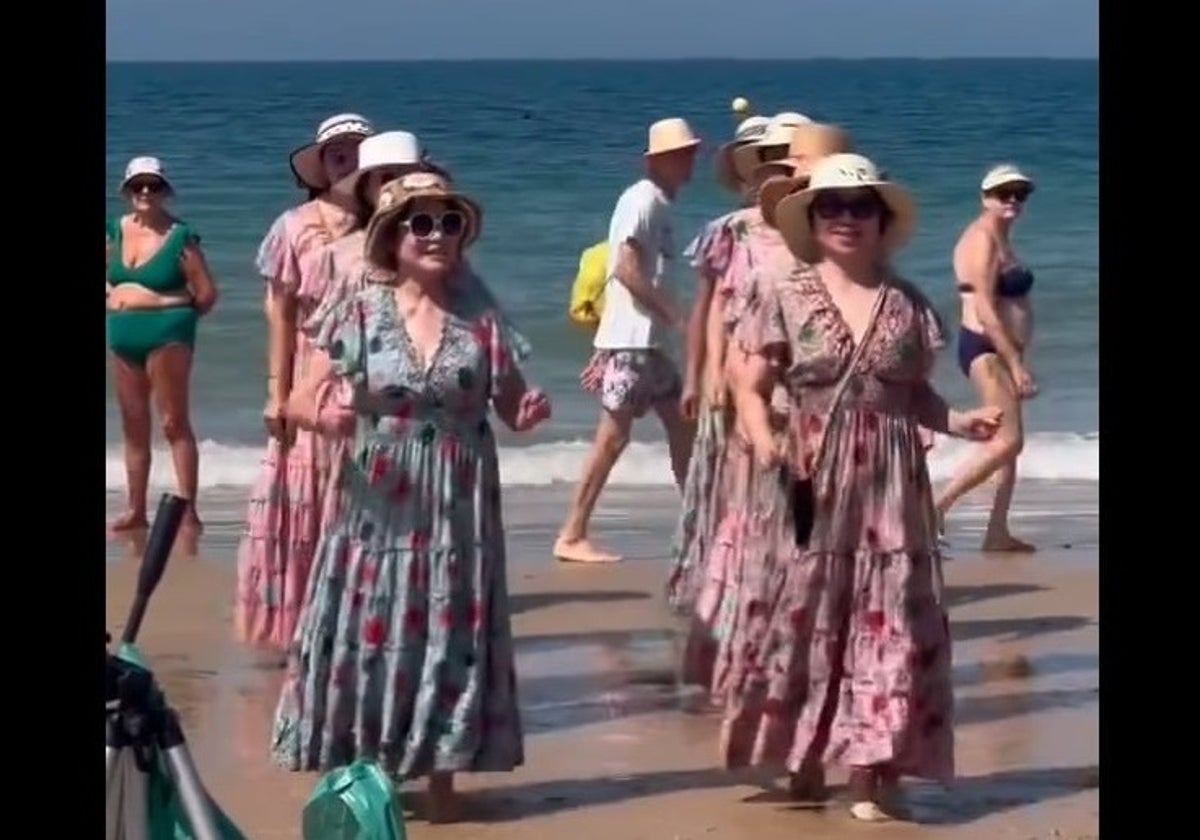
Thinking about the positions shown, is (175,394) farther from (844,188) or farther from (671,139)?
(844,188)

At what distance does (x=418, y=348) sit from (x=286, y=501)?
2263 mm

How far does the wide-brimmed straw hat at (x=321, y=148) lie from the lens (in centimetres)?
971

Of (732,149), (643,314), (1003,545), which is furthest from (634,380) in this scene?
(1003,545)

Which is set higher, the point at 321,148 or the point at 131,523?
the point at 321,148

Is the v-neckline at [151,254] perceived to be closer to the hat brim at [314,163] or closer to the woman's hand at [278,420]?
the hat brim at [314,163]

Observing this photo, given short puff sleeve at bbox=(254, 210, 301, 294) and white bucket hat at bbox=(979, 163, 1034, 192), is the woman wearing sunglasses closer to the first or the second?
white bucket hat at bbox=(979, 163, 1034, 192)

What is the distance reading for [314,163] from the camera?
382 inches

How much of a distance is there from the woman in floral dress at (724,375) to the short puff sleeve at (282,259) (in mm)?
1247

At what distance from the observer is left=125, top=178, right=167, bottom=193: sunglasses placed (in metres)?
12.5

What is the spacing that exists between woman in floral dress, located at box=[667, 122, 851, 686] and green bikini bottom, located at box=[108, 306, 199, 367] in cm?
341

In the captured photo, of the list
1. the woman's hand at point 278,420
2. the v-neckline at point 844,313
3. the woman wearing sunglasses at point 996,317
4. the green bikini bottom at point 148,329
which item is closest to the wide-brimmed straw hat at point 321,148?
the woman's hand at point 278,420
